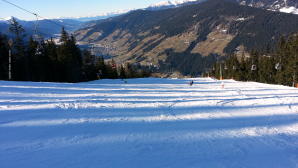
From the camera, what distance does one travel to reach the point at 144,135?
17.7 ft

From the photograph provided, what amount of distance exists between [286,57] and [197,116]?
46.8 m

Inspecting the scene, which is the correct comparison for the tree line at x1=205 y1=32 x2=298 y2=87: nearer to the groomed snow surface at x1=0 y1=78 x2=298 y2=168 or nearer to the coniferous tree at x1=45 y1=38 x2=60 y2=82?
the groomed snow surface at x1=0 y1=78 x2=298 y2=168

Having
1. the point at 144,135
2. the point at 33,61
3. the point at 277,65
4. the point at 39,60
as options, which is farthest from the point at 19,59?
the point at 277,65

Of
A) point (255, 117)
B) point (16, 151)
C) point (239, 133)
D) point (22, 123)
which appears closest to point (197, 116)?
point (239, 133)

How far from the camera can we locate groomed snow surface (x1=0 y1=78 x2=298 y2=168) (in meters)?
4.00

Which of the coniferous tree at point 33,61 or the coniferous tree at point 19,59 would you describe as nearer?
the coniferous tree at point 19,59

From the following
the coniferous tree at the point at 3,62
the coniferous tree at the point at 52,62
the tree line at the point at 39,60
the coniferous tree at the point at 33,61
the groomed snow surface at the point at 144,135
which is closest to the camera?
the groomed snow surface at the point at 144,135

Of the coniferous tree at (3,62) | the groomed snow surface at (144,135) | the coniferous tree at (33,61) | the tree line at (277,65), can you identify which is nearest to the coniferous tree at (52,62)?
the coniferous tree at (33,61)

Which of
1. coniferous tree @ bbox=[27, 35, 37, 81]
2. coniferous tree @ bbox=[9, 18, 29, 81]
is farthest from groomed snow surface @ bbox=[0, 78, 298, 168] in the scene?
coniferous tree @ bbox=[27, 35, 37, 81]

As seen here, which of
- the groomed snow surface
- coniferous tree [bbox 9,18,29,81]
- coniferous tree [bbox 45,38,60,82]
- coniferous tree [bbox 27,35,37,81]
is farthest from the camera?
coniferous tree [bbox 45,38,60,82]

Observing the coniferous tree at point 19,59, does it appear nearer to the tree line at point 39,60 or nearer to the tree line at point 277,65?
the tree line at point 39,60

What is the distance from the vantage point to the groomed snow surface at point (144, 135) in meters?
4.00

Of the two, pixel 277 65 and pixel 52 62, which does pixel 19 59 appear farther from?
pixel 277 65

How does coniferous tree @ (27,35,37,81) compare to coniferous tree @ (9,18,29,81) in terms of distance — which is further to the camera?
coniferous tree @ (27,35,37,81)
